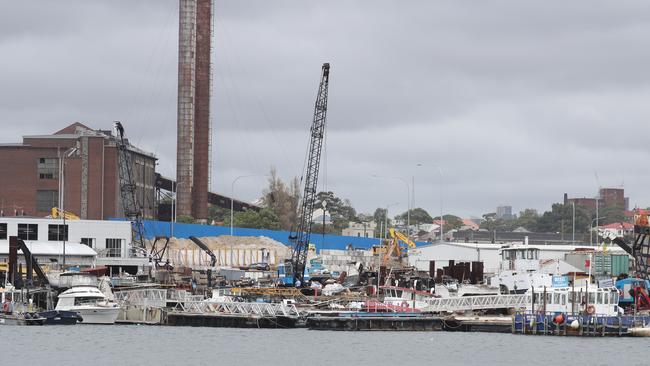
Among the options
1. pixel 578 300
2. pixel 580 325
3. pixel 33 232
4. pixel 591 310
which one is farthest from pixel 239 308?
pixel 33 232

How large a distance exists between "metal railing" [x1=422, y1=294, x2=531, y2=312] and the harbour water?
20.9ft

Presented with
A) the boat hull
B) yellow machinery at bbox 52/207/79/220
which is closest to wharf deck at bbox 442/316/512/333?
the boat hull

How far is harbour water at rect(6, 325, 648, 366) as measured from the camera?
92.4 meters

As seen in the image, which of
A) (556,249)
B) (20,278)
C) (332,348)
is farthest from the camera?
(556,249)

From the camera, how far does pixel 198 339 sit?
108875mm

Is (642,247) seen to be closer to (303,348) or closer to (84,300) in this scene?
(303,348)

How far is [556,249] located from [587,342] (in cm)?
9551

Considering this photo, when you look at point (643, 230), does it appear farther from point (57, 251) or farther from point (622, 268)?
point (57, 251)

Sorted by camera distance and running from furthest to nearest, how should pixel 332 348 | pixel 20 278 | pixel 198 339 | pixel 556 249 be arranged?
pixel 556 249 → pixel 20 278 → pixel 198 339 → pixel 332 348

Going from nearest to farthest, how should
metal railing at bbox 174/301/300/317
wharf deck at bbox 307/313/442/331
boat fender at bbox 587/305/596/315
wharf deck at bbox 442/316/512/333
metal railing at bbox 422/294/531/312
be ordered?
boat fender at bbox 587/305/596/315 → wharf deck at bbox 442/316/512/333 → wharf deck at bbox 307/313/442/331 → metal railing at bbox 422/294/531/312 → metal railing at bbox 174/301/300/317

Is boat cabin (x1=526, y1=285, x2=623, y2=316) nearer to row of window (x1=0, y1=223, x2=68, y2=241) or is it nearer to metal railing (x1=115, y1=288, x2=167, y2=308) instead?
metal railing (x1=115, y1=288, x2=167, y2=308)

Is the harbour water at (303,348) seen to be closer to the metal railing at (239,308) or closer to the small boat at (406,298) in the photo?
the metal railing at (239,308)

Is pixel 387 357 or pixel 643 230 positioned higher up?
pixel 643 230


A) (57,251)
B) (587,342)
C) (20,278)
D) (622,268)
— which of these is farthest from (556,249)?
(587,342)
